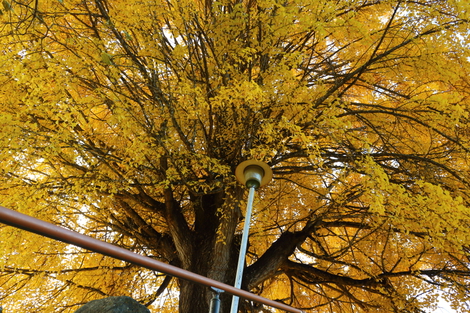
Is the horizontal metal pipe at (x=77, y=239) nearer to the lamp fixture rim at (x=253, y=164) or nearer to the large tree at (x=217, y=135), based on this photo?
the large tree at (x=217, y=135)

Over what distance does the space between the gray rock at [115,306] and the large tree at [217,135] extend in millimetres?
1134

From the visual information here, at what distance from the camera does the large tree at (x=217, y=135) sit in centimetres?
289

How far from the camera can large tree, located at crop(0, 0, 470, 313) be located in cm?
289

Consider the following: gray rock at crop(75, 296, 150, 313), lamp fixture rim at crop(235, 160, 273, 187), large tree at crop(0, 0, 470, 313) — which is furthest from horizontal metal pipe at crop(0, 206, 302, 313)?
lamp fixture rim at crop(235, 160, 273, 187)

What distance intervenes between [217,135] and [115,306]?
2.10 meters

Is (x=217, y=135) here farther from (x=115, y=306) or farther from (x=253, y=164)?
(x=115, y=306)

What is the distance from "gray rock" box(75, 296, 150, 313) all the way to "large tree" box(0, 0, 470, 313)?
1.13 m

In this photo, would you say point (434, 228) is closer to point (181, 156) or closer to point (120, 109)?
point (181, 156)

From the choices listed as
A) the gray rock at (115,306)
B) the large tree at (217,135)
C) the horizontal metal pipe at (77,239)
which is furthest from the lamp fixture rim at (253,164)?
the horizontal metal pipe at (77,239)

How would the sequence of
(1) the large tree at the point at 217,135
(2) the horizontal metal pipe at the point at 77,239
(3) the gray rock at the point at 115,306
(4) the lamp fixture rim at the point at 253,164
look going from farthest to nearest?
(4) the lamp fixture rim at the point at 253,164, (1) the large tree at the point at 217,135, (3) the gray rock at the point at 115,306, (2) the horizontal metal pipe at the point at 77,239

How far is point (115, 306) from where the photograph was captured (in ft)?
7.55

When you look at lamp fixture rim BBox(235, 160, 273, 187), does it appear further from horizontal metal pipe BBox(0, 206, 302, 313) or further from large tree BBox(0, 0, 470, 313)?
horizontal metal pipe BBox(0, 206, 302, 313)

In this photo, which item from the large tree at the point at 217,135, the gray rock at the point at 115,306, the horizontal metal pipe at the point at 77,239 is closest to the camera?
the horizontal metal pipe at the point at 77,239

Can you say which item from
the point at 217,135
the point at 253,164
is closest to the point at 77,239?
the point at 253,164
